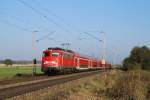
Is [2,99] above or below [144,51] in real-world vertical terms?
below

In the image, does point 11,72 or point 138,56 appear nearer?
point 11,72

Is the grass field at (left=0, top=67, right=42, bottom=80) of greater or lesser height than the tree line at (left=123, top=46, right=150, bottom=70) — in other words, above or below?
below

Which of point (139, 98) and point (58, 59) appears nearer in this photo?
point (139, 98)

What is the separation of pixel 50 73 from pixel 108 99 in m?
38.1

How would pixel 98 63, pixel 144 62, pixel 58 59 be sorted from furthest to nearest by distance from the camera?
pixel 98 63 → pixel 144 62 → pixel 58 59

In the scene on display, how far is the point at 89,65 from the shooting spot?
9281cm

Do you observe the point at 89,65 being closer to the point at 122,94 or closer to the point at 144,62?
the point at 144,62

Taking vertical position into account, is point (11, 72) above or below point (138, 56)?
below

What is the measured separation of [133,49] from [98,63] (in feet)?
37.8

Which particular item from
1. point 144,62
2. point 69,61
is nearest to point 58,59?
point 69,61

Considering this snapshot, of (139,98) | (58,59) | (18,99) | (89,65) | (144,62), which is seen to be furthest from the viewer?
(144,62)

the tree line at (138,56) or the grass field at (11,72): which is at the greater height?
the tree line at (138,56)

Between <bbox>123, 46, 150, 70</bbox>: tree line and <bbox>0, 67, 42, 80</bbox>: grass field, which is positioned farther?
<bbox>123, 46, 150, 70</bbox>: tree line

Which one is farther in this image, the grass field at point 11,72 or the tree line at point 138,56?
the tree line at point 138,56
